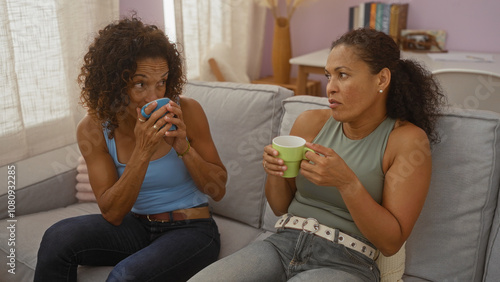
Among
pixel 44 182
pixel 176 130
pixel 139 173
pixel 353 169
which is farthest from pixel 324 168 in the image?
pixel 44 182

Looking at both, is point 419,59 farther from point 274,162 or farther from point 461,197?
point 274,162

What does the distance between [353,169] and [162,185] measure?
2.01 feet

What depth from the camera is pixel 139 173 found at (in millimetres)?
1280

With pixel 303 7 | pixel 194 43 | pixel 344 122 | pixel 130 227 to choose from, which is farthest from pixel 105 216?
pixel 303 7

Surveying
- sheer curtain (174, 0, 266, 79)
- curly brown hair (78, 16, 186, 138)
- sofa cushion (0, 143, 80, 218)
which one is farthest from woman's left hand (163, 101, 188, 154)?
sheer curtain (174, 0, 266, 79)

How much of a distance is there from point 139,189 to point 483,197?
1045mm

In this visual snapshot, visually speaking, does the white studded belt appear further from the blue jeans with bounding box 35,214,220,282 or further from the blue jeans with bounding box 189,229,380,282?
→ the blue jeans with bounding box 35,214,220,282

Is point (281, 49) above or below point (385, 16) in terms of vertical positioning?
below

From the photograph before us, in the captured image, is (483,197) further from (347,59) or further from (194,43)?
(194,43)

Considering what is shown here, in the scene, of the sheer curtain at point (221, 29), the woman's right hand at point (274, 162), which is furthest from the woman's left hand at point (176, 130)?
the sheer curtain at point (221, 29)

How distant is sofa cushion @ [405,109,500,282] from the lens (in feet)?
4.22

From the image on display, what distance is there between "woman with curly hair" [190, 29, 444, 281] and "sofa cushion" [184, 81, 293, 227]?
1.14 ft

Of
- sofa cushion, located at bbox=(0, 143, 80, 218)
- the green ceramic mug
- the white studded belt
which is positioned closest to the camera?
the green ceramic mug

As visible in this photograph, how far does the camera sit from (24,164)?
5.97 ft
